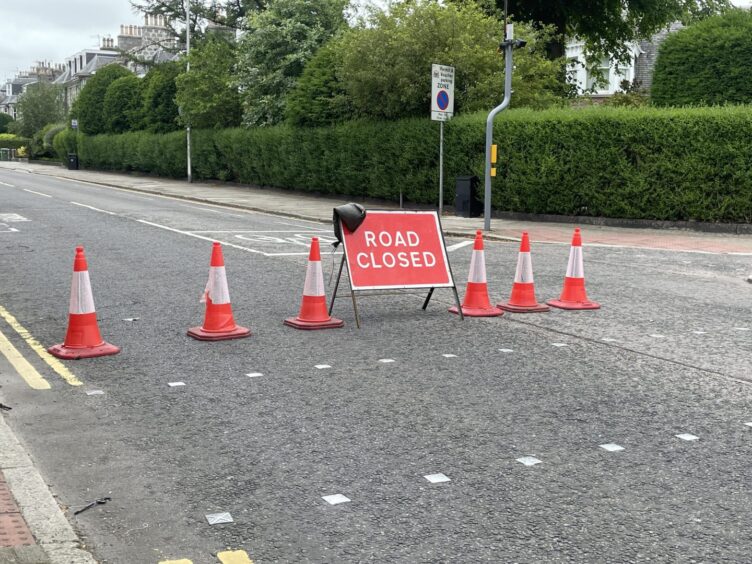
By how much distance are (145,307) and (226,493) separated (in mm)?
5334

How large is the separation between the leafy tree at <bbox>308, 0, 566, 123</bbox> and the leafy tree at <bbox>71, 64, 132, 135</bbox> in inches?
1284

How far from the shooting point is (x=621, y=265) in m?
13.6

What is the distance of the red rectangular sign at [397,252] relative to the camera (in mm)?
8555

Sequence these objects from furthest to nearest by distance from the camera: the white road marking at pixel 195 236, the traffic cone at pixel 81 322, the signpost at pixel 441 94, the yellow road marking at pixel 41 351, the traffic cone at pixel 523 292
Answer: the signpost at pixel 441 94, the white road marking at pixel 195 236, the traffic cone at pixel 523 292, the traffic cone at pixel 81 322, the yellow road marking at pixel 41 351

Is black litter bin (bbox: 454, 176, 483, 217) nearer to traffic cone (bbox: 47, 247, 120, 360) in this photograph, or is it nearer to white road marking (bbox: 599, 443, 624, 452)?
traffic cone (bbox: 47, 247, 120, 360)

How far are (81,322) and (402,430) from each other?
327 cm

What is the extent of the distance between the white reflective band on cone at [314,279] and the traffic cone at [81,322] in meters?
1.92

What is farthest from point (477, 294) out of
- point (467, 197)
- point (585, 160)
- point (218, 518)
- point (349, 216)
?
point (467, 197)

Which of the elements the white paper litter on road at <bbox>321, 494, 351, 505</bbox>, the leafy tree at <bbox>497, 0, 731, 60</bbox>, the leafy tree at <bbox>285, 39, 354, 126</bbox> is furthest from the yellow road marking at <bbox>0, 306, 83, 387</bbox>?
the leafy tree at <bbox>497, 0, 731, 60</bbox>

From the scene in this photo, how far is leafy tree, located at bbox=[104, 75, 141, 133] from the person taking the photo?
49.4 meters

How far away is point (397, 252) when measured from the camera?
8797 millimetres

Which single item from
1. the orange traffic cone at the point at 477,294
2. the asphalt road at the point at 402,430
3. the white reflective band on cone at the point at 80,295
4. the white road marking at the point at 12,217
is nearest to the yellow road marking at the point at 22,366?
the asphalt road at the point at 402,430

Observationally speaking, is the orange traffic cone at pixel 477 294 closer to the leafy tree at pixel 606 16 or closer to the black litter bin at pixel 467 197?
the black litter bin at pixel 467 197

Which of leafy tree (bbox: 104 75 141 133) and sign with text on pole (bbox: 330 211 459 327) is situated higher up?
leafy tree (bbox: 104 75 141 133)
